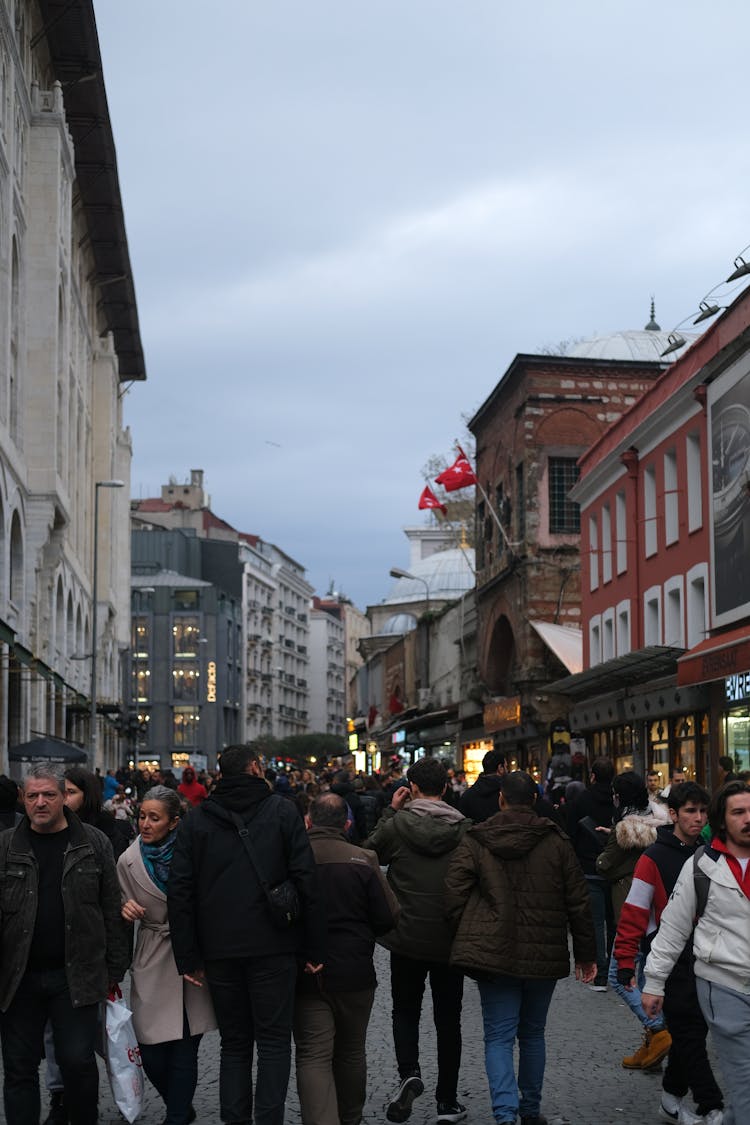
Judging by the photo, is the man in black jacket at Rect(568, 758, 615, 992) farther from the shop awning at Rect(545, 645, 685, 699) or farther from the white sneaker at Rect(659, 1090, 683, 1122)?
the shop awning at Rect(545, 645, 685, 699)

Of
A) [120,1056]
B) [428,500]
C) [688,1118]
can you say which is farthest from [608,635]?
[120,1056]

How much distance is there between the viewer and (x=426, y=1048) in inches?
420

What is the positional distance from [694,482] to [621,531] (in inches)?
245

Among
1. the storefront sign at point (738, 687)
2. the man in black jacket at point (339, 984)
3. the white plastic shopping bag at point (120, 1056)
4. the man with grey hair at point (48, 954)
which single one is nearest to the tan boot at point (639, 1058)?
the man in black jacket at point (339, 984)

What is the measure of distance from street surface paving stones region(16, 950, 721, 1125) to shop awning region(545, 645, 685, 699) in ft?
52.0

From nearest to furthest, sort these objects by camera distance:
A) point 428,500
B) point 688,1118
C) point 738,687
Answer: point 688,1118 → point 738,687 → point 428,500

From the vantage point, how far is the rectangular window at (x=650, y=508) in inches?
1278

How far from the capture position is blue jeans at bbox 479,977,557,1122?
796 cm

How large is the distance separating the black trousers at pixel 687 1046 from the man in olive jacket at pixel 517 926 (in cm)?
46

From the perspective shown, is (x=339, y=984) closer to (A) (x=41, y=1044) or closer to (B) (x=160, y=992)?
(B) (x=160, y=992)

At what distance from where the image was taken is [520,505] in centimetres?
4675

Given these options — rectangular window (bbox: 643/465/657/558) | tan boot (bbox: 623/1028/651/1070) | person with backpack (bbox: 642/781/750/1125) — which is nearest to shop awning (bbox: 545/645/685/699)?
rectangular window (bbox: 643/465/657/558)

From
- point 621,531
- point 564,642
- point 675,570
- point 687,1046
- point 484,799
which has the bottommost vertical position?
point 687,1046

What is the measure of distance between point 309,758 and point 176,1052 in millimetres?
120352
